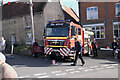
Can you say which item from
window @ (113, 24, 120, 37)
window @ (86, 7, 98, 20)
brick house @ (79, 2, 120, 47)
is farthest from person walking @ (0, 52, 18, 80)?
window @ (86, 7, 98, 20)

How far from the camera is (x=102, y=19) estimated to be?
21812 mm

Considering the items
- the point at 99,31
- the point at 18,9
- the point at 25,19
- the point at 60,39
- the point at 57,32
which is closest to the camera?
the point at 60,39

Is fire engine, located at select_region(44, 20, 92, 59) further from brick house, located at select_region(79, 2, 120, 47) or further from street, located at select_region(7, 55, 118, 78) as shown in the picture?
brick house, located at select_region(79, 2, 120, 47)

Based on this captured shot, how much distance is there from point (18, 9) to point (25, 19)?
3.37 meters

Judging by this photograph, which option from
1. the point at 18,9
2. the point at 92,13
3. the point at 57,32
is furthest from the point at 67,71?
the point at 18,9

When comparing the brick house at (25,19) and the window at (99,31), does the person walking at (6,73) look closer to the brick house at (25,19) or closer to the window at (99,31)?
the brick house at (25,19)

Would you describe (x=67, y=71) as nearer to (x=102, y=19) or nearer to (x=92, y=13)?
(x=102, y=19)

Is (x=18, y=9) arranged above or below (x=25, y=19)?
above

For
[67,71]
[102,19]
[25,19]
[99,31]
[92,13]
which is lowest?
[67,71]

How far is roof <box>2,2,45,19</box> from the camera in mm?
22600

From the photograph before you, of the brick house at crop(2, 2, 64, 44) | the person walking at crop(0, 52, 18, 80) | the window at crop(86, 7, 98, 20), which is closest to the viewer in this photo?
the person walking at crop(0, 52, 18, 80)

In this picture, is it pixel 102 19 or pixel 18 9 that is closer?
pixel 102 19

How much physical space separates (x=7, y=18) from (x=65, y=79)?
22.0 m

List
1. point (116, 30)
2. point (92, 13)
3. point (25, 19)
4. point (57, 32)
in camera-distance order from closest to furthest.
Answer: point (57, 32) < point (116, 30) < point (92, 13) < point (25, 19)
